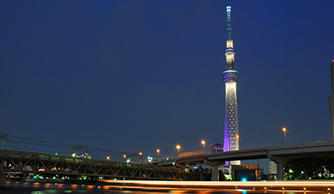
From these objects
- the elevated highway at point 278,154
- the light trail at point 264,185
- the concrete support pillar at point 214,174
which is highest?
the elevated highway at point 278,154

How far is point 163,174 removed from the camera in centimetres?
11725

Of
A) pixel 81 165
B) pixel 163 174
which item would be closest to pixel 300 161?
pixel 163 174

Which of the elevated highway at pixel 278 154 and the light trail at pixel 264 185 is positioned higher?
the elevated highway at pixel 278 154

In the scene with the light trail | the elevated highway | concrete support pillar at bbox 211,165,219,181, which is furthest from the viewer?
concrete support pillar at bbox 211,165,219,181

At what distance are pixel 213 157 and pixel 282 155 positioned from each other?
30527 millimetres

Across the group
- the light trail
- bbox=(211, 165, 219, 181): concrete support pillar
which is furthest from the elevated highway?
the light trail

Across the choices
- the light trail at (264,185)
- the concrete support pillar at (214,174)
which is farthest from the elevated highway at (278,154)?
the light trail at (264,185)

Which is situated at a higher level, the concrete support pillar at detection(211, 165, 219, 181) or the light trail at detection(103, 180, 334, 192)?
the concrete support pillar at detection(211, 165, 219, 181)

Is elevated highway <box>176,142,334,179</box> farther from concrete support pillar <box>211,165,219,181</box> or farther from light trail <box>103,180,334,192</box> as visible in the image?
light trail <box>103,180,334,192</box>

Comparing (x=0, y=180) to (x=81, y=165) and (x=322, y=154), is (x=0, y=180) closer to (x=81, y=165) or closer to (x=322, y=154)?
(x=81, y=165)

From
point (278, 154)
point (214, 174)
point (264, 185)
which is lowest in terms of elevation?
point (264, 185)

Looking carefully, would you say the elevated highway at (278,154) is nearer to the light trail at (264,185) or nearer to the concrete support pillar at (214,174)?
the concrete support pillar at (214,174)

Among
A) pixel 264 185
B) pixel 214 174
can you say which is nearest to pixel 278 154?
pixel 214 174

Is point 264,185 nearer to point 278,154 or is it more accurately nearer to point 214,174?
point 278,154
